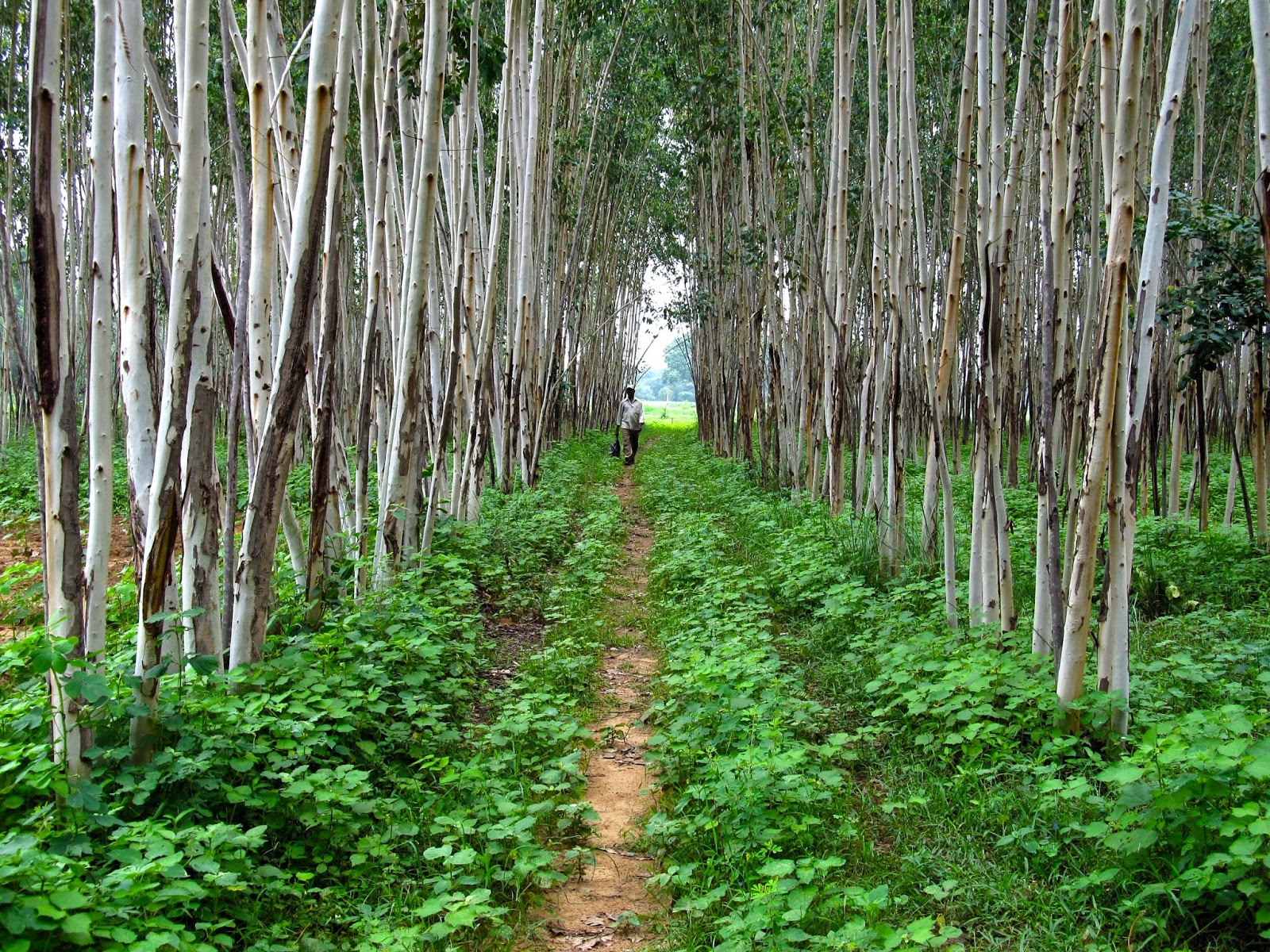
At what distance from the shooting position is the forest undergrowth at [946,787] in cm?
244

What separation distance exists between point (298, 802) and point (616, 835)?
3.71 ft

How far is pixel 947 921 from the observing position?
2.59 m

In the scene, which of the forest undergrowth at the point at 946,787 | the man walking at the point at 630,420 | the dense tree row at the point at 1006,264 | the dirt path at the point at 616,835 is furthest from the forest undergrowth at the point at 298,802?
the man walking at the point at 630,420

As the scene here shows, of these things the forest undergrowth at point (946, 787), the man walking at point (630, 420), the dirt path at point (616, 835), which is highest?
the man walking at point (630, 420)

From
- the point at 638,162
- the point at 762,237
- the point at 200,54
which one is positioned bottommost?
the point at 200,54

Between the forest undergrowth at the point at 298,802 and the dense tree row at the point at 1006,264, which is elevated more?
the dense tree row at the point at 1006,264

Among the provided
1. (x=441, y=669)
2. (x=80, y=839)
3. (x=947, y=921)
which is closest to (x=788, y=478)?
(x=441, y=669)

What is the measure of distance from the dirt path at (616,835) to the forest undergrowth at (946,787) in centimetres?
12

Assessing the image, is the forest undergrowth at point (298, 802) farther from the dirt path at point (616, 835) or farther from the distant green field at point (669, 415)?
the distant green field at point (669, 415)

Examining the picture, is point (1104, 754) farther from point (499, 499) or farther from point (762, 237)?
point (762, 237)

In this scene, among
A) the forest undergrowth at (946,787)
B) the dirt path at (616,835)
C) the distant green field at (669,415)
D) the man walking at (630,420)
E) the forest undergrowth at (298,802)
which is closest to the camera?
the forest undergrowth at (298,802)

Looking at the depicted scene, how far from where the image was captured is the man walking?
17078mm

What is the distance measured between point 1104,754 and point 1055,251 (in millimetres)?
1979

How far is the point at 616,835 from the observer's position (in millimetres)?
3340
